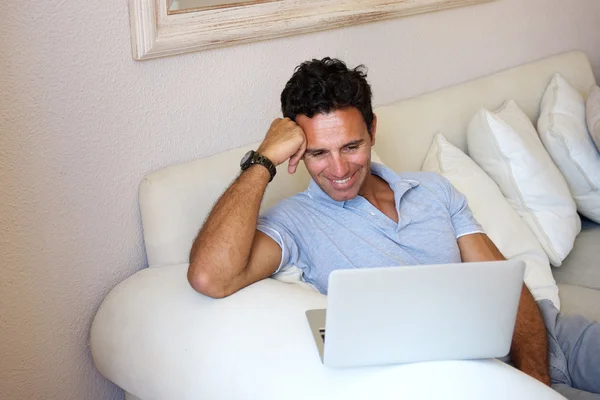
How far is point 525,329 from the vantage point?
1934 millimetres

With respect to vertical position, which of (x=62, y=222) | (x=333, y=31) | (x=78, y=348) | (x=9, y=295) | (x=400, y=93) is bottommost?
(x=78, y=348)

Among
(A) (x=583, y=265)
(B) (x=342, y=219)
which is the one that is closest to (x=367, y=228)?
(B) (x=342, y=219)

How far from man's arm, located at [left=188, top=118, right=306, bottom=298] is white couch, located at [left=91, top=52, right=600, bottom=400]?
37 mm

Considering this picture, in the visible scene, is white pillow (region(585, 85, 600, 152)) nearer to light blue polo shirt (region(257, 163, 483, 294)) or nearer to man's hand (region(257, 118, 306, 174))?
light blue polo shirt (region(257, 163, 483, 294))

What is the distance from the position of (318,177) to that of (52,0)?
0.66 m

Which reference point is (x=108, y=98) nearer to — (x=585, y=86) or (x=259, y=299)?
(x=259, y=299)

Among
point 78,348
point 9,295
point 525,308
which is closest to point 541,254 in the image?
point 525,308

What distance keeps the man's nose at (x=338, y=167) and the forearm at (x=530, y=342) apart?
519 mm

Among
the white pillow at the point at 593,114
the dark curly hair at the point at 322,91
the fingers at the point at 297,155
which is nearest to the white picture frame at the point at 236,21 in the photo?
the dark curly hair at the point at 322,91

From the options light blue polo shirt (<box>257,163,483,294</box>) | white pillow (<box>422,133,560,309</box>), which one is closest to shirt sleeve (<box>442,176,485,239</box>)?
light blue polo shirt (<box>257,163,483,294</box>)

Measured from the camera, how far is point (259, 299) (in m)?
1.64

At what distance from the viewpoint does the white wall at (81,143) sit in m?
1.65

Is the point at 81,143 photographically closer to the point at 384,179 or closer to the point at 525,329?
the point at 384,179

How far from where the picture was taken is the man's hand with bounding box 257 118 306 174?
5.93 ft
